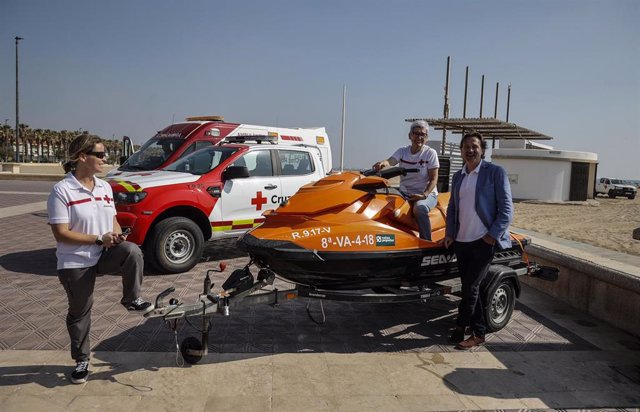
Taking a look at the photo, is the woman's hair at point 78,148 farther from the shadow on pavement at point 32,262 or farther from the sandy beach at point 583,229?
the sandy beach at point 583,229

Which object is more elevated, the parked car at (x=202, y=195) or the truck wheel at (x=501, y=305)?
the parked car at (x=202, y=195)

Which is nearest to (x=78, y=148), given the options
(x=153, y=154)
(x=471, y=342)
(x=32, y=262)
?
(x=471, y=342)

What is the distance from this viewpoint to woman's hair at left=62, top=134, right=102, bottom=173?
3.58m

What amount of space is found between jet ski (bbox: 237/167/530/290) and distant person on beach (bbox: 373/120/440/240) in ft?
0.82

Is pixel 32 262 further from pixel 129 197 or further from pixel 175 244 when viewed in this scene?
pixel 175 244

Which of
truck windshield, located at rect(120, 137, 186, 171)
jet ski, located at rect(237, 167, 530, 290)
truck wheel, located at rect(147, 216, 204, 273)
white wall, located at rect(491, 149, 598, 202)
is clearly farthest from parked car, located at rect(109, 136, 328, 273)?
white wall, located at rect(491, 149, 598, 202)

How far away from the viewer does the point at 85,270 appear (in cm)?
360

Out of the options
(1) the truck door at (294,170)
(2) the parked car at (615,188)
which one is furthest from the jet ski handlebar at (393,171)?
(2) the parked car at (615,188)

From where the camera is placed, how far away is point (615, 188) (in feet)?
108

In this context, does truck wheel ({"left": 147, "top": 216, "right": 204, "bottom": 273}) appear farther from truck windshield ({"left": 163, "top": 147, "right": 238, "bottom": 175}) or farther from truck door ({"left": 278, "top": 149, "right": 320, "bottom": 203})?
truck door ({"left": 278, "top": 149, "right": 320, "bottom": 203})

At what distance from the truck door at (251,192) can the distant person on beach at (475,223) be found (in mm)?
3729

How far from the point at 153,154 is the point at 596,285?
8550 millimetres

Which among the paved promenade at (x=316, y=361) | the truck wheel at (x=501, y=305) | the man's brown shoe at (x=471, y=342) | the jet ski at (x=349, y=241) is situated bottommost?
the paved promenade at (x=316, y=361)

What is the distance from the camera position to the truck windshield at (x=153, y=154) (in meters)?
9.98
